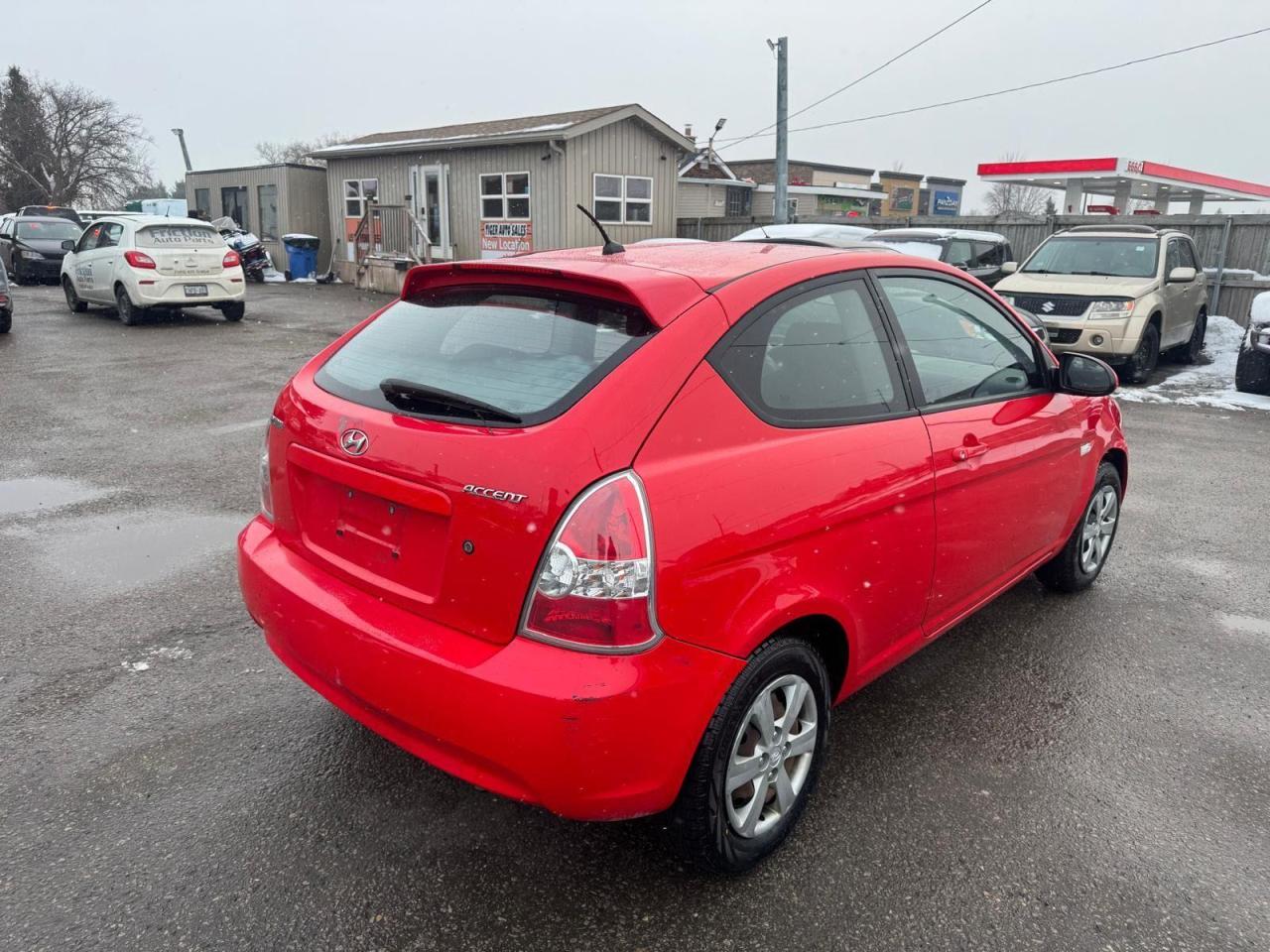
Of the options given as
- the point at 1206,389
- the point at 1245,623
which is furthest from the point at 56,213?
the point at 1245,623

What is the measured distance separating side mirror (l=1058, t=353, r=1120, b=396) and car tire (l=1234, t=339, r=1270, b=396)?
8021mm

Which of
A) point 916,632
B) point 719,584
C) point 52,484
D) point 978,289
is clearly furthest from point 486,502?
point 52,484

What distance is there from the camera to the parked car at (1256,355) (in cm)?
997

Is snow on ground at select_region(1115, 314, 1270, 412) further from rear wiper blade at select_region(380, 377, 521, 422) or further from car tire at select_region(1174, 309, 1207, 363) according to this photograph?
rear wiper blade at select_region(380, 377, 521, 422)

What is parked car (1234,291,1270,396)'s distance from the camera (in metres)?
9.97

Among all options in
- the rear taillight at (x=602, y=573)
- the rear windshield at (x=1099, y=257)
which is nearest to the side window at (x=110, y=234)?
the rear windshield at (x=1099, y=257)

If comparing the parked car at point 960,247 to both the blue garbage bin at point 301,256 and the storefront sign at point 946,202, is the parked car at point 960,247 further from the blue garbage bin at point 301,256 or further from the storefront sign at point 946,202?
the storefront sign at point 946,202

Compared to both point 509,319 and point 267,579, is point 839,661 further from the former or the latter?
point 267,579

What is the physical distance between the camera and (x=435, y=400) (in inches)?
95.0

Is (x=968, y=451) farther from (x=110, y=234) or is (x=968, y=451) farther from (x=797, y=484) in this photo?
(x=110, y=234)

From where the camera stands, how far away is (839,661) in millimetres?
2736

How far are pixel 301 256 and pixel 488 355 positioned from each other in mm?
23012

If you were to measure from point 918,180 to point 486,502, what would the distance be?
60.1 meters

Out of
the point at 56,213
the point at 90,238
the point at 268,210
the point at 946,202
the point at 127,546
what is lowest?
the point at 127,546
